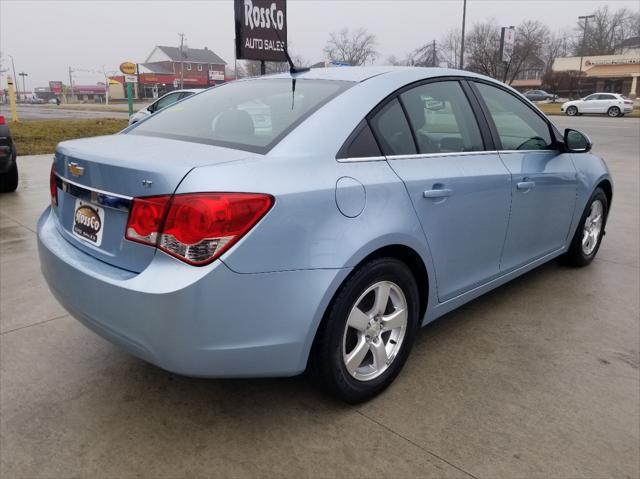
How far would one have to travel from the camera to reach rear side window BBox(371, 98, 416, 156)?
2500 millimetres

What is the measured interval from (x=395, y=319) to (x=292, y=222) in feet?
2.75

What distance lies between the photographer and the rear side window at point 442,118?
2762mm

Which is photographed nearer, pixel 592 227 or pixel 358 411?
pixel 358 411

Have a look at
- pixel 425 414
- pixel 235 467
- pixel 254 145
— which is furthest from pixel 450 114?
pixel 235 467

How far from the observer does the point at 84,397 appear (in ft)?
8.46

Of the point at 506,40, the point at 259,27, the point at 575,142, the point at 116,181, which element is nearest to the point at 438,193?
the point at 116,181

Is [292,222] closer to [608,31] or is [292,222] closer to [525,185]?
[525,185]

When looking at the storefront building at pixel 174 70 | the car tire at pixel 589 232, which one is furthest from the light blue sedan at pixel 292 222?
the storefront building at pixel 174 70

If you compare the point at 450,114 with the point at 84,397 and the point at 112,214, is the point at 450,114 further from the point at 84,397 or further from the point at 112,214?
the point at 84,397

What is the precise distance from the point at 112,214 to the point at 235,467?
111cm

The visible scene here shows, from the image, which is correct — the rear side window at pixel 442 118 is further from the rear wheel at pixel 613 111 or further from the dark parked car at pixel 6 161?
the rear wheel at pixel 613 111

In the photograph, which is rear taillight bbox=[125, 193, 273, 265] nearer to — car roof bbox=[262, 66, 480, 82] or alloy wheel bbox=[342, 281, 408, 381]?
alloy wheel bbox=[342, 281, 408, 381]

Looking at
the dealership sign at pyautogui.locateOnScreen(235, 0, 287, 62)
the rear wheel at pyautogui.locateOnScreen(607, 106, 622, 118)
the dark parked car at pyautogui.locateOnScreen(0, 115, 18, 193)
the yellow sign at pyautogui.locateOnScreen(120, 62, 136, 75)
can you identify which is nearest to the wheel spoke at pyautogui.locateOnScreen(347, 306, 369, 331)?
the dark parked car at pyautogui.locateOnScreen(0, 115, 18, 193)

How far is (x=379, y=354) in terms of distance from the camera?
2523mm
